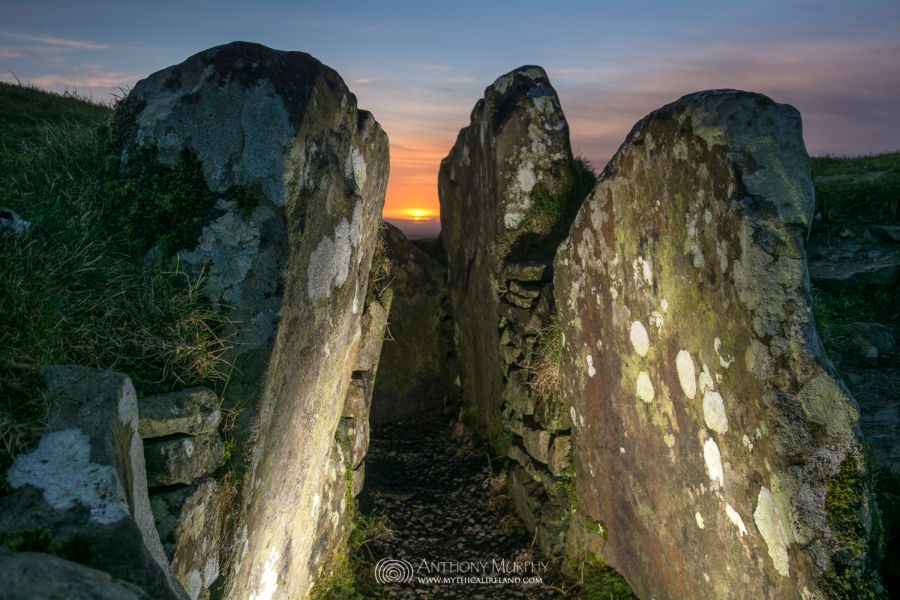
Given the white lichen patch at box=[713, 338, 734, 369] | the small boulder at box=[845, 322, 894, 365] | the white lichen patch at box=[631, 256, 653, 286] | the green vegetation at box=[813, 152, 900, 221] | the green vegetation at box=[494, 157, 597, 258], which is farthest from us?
the green vegetation at box=[813, 152, 900, 221]

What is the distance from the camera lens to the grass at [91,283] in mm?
2197

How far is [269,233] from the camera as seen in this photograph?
11.1 feet

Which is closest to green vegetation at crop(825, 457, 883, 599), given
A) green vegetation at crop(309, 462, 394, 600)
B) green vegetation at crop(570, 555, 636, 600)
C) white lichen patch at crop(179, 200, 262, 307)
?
green vegetation at crop(570, 555, 636, 600)

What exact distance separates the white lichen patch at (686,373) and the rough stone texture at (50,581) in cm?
304

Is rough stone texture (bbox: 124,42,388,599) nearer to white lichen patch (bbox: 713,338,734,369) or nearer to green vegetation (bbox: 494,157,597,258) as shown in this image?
white lichen patch (bbox: 713,338,734,369)

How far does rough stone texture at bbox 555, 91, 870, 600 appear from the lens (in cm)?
293

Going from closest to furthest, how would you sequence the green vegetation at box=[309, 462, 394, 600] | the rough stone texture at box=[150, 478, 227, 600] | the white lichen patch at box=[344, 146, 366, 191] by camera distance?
the rough stone texture at box=[150, 478, 227, 600], the white lichen patch at box=[344, 146, 366, 191], the green vegetation at box=[309, 462, 394, 600]

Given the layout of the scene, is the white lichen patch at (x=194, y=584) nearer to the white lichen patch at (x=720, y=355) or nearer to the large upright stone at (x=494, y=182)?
the white lichen patch at (x=720, y=355)

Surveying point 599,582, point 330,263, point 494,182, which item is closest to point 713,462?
point 599,582

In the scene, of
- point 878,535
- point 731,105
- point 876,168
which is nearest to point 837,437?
point 878,535

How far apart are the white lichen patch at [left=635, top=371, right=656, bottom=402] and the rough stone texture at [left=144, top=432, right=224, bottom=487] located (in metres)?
2.62

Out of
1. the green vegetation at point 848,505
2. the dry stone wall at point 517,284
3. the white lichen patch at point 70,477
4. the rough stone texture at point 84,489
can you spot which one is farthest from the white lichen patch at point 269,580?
the green vegetation at point 848,505

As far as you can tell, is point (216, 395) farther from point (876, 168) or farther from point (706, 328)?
point (876, 168)

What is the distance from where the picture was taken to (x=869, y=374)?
5316 millimetres
